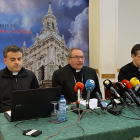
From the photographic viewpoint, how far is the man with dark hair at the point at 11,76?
2.08m

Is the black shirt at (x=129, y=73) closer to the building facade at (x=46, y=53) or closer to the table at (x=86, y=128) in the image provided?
the table at (x=86, y=128)

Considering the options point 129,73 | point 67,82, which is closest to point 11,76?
point 67,82

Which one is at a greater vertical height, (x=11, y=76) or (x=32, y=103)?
(x=11, y=76)

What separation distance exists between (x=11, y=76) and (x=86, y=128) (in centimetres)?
140

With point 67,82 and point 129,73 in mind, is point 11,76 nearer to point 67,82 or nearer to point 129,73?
point 67,82

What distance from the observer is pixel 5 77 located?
217 cm

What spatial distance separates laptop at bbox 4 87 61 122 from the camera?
1308 mm

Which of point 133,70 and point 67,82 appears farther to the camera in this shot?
point 133,70

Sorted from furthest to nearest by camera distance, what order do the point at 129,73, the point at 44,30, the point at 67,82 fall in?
the point at 44,30 → the point at 129,73 → the point at 67,82

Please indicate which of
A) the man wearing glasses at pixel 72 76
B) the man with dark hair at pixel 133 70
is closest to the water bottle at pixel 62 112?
the man wearing glasses at pixel 72 76

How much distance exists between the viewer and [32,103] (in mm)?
1369

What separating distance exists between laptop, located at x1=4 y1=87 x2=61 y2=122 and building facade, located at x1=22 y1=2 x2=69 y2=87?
2252 millimetres

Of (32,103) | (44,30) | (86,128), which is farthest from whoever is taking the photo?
(44,30)

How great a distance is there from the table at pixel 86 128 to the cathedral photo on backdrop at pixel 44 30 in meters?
2.33
